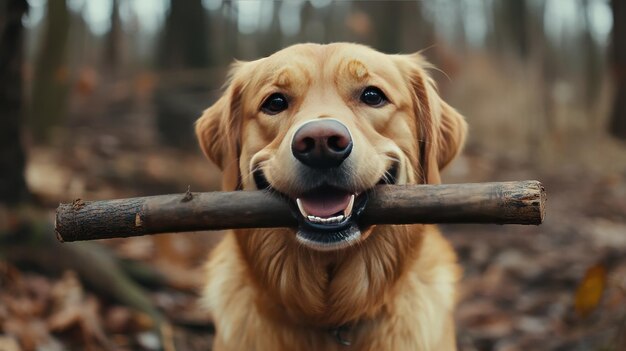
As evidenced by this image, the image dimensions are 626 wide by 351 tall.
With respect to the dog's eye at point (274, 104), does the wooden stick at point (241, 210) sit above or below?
below

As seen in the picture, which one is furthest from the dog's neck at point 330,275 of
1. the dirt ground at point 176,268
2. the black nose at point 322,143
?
the dirt ground at point 176,268

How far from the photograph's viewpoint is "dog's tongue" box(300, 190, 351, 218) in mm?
3065

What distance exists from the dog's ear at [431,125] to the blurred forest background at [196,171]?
68cm

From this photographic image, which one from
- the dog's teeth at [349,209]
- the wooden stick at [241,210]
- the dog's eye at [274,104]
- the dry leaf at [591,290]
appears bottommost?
the dry leaf at [591,290]

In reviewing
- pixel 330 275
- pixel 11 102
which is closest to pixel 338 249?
pixel 330 275

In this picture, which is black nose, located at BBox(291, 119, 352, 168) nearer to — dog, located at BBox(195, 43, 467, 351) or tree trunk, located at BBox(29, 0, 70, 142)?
dog, located at BBox(195, 43, 467, 351)

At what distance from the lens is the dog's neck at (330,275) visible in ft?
11.4

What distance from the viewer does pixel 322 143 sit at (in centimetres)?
289

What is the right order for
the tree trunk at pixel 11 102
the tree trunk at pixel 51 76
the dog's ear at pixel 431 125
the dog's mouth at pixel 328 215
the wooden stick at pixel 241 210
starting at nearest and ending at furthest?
1. the wooden stick at pixel 241 210
2. the dog's mouth at pixel 328 215
3. the dog's ear at pixel 431 125
4. the tree trunk at pixel 11 102
5. the tree trunk at pixel 51 76

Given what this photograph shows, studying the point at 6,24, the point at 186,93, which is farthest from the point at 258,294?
the point at 186,93

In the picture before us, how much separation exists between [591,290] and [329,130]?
2.90 metres

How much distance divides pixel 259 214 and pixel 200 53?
6.22 meters

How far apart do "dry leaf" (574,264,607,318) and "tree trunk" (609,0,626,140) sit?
209 inches

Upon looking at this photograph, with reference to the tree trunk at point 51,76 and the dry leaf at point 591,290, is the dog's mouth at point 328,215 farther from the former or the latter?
the tree trunk at point 51,76
